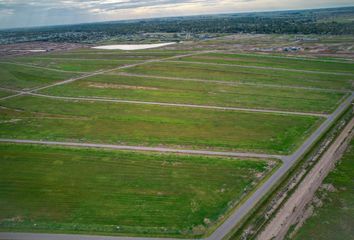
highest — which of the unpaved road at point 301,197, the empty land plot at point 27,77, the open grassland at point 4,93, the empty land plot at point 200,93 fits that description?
the empty land plot at point 27,77

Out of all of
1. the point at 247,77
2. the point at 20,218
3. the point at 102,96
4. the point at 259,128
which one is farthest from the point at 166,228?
the point at 247,77

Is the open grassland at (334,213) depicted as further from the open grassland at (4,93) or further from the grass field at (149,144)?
the open grassland at (4,93)

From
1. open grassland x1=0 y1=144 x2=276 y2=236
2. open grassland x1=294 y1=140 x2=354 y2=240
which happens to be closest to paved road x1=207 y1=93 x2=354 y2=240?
open grassland x1=0 y1=144 x2=276 y2=236

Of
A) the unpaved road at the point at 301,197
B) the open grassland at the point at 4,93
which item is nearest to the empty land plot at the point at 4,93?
the open grassland at the point at 4,93

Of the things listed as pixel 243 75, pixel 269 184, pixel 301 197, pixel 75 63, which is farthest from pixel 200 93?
Result: pixel 75 63

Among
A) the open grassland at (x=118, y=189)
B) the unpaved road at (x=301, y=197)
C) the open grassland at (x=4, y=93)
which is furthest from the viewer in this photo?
the open grassland at (x=4, y=93)

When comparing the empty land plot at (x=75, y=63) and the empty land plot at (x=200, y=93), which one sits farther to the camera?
the empty land plot at (x=75, y=63)

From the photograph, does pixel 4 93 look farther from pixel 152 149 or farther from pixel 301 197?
pixel 301 197

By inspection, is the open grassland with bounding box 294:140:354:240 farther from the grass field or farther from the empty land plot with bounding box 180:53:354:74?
the empty land plot with bounding box 180:53:354:74
